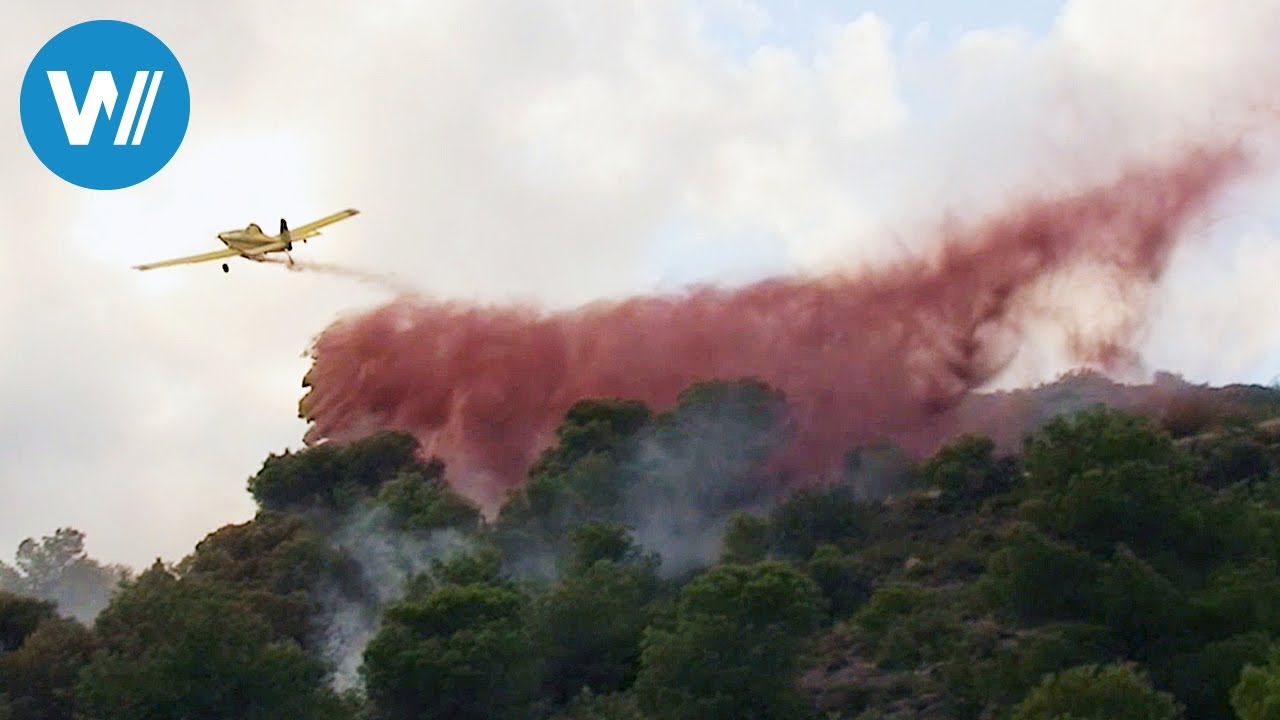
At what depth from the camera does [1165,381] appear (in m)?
123

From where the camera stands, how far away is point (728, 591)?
68688 millimetres

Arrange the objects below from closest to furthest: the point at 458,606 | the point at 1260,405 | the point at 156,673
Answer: the point at 156,673
the point at 458,606
the point at 1260,405

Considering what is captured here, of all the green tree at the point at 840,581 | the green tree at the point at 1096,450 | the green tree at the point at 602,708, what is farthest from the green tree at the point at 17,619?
the green tree at the point at 1096,450

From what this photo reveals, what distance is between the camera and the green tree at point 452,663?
235 feet

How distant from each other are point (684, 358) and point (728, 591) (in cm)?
5286

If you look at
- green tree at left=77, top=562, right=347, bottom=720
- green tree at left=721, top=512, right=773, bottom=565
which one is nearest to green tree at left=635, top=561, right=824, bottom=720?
green tree at left=77, top=562, right=347, bottom=720

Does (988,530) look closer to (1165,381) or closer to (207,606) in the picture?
(1165,381)

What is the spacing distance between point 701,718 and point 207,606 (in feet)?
58.5

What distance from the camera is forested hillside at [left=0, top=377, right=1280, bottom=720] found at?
61125mm

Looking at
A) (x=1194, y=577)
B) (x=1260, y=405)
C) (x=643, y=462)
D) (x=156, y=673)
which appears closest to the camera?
(x=1194, y=577)

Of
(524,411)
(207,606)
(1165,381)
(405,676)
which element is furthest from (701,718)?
(1165,381)

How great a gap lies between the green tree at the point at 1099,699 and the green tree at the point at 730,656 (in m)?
13.4

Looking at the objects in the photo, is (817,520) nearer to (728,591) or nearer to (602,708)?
(728,591)

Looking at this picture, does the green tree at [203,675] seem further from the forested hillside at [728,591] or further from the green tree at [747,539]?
the green tree at [747,539]
